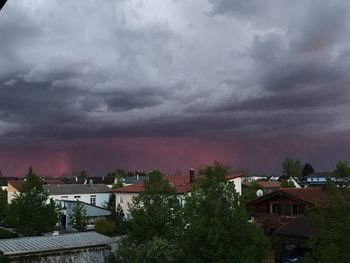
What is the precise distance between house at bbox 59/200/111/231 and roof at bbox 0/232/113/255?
29.5m

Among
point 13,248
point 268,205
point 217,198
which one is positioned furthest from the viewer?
point 268,205

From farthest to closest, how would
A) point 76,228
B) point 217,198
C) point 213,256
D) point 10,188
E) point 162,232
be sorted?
point 10,188 < point 76,228 < point 162,232 < point 217,198 < point 213,256

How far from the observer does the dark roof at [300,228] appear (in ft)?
108

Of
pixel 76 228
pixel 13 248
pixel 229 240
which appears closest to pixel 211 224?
pixel 229 240

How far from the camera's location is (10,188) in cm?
9144

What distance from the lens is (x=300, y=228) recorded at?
3412 cm

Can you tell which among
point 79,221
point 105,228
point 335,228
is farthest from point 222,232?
point 79,221

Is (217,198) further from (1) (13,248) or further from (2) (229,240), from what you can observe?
(1) (13,248)

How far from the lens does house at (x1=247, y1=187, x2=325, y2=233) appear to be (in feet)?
129

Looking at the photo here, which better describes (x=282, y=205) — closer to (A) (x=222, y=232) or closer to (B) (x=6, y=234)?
(A) (x=222, y=232)

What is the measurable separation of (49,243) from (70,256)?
2068mm

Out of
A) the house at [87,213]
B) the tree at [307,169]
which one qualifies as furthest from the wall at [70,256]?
the tree at [307,169]

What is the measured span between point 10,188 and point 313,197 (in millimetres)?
71257

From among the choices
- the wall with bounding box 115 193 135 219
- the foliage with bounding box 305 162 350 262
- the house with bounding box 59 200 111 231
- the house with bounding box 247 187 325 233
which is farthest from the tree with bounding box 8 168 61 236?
the foliage with bounding box 305 162 350 262
